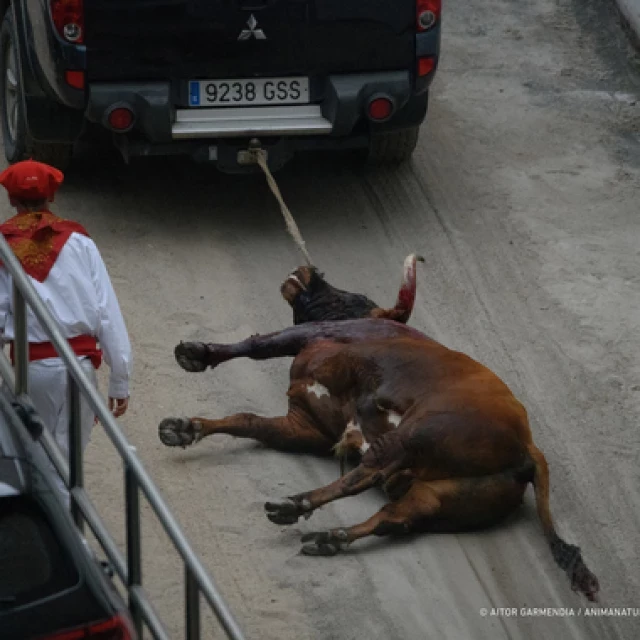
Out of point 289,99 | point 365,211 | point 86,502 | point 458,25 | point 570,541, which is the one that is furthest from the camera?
point 458,25

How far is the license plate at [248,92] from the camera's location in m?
9.05

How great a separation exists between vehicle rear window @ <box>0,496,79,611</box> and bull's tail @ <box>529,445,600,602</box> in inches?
109

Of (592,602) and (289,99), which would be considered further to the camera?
(289,99)

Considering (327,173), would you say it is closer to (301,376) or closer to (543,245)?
(543,245)

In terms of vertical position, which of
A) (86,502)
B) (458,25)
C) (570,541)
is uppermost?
(86,502)

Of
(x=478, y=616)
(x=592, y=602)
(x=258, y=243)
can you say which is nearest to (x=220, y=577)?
(x=478, y=616)

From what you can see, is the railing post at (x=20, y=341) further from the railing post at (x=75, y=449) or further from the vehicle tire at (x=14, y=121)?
the vehicle tire at (x=14, y=121)

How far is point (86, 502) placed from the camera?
477 centimetres

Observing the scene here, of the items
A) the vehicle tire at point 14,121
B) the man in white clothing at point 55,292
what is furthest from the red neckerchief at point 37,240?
the vehicle tire at point 14,121

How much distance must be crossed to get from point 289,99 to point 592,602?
3703 millimetres

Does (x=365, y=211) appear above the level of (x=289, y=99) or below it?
below

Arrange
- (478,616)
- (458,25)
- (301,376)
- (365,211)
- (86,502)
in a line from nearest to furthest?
(86,502) < (478,616) < (301,376) < (365,211) < (458,25)

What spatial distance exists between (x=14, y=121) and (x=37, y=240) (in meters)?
4.04

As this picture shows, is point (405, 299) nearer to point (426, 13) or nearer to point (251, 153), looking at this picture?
point (251, 153)
